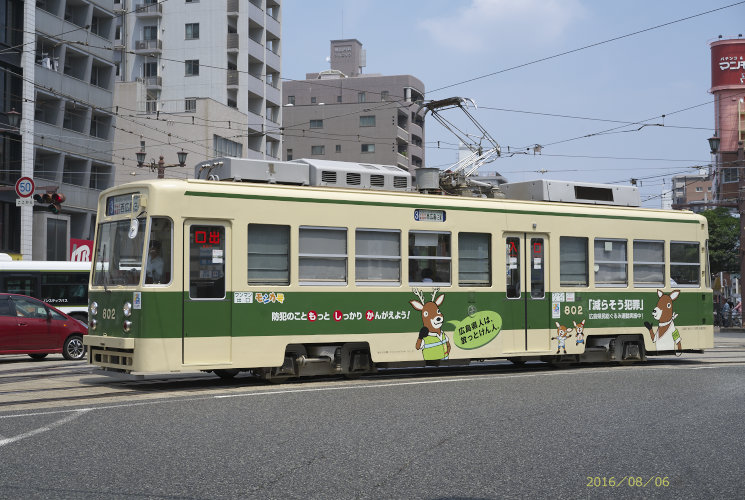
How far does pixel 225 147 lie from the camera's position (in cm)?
5647

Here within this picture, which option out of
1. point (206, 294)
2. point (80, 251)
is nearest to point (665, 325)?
point (206, 294)

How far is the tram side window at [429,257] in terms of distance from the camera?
47.8 feet

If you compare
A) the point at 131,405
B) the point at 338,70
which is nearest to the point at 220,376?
the point at 131,405

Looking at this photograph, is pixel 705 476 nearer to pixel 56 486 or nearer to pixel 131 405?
pixel 56 486

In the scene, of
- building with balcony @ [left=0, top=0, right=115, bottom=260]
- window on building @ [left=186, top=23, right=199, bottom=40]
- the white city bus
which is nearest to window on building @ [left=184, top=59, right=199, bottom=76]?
window on building @ [left=186, top=23, right=199, bottom=40]

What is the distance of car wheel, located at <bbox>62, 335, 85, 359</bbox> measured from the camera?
2009cm

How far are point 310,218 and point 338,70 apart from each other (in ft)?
261

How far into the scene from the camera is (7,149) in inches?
1515

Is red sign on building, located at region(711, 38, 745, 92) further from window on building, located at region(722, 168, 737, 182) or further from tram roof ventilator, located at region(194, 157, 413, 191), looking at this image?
tram roof ventilator, located at region(194, 157, 413, 191)

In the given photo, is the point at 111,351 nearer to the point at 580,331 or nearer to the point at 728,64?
the point at 580,331

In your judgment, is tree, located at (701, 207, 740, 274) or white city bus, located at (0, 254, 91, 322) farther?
tree, located at (701, 207, 740, 274)

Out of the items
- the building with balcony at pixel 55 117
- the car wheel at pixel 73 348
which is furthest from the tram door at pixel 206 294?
the building with balcony at pixel 55 117

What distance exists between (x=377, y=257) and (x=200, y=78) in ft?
159
